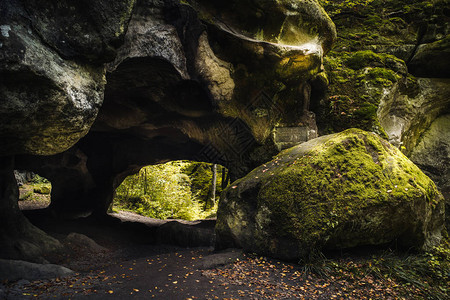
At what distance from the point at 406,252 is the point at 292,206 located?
236cm

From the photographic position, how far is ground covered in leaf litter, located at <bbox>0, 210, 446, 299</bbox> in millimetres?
3496

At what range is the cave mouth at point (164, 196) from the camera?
14883mm

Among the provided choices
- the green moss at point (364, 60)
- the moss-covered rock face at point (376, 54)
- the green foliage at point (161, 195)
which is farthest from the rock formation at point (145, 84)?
the green foliage at point (161, 195)

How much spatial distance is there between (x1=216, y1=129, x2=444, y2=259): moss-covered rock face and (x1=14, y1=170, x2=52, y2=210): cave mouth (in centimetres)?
1091

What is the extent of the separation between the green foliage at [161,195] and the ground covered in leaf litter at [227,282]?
10131mm

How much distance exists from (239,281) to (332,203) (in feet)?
6.53

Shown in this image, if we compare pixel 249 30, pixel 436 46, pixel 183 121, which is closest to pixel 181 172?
pixel 183 121

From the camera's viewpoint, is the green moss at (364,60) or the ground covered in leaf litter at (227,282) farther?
the green moss at (364,60)

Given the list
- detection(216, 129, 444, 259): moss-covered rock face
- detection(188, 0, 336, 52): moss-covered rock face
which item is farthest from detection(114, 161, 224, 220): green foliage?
detection(188, 0, 336, 52): moss-covered rock face

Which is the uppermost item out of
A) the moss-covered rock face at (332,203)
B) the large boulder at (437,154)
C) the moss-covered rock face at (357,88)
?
the moss-covered rock face at (357,88)

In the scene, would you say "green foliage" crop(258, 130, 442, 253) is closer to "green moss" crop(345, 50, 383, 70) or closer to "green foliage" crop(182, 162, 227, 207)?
"green moss" crop(345, 50, 383, 70)

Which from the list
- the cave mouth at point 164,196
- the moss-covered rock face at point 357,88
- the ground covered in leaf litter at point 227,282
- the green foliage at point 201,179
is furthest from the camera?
the green foliage at point 201,179

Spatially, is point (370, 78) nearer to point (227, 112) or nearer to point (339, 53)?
point (339, 53)

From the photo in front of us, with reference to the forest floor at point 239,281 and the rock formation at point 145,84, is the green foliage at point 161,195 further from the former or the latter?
the forest floor at point 239,281
